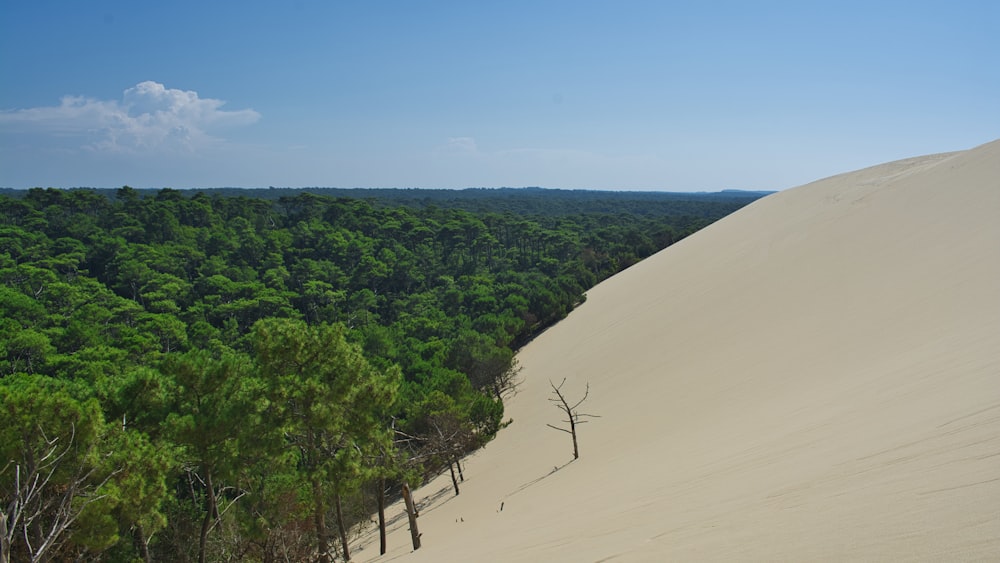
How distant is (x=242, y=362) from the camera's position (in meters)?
8.77

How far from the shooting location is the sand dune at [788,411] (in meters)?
4.22

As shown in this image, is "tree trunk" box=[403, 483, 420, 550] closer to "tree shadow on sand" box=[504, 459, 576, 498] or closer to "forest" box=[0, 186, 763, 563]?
"forest" box=[0, 186, 763, 563]

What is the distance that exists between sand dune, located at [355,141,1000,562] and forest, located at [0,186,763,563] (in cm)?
200

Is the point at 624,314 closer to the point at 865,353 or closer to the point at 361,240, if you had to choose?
the point at 865,353

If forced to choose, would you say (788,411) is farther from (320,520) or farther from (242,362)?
(242,362)

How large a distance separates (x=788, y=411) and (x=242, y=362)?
8.59 meters

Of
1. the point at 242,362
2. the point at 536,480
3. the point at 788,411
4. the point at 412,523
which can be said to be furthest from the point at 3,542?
the point at 536,480

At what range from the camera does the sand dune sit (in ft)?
13.8

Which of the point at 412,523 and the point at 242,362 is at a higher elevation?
the point at 242,362

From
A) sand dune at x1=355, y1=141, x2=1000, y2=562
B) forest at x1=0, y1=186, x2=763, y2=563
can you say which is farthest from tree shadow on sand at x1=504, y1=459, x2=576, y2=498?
forest at x1=0, y1=186, x2=763, y2=563

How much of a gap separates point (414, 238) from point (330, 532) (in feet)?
153

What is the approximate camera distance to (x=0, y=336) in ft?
63.6

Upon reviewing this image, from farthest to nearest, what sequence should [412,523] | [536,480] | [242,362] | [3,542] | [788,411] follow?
[536,480], [412,523], [242,362], [788,411], [3,542]

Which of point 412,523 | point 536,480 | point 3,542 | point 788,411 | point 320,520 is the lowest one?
point 536,480
